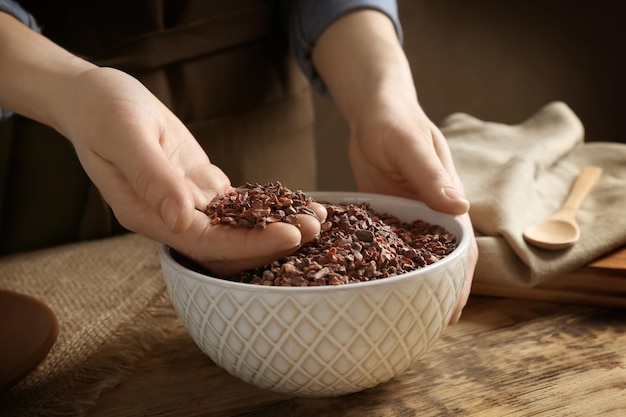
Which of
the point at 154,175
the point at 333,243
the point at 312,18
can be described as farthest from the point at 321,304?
the point at 312,18

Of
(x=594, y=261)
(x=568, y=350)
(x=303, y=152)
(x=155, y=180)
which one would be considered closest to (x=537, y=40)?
(x=303, y=152)

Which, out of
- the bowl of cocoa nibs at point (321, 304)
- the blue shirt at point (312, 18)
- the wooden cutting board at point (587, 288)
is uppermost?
the blue shirt at point (312, 18)

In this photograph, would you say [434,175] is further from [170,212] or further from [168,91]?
[168,91]

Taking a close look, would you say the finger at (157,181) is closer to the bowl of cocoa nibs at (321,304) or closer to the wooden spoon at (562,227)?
the bowl of cocoa nibs at (321,304)

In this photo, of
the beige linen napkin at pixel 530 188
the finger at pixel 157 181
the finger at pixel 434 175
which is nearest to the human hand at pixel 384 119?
the finger at pixel 434 175

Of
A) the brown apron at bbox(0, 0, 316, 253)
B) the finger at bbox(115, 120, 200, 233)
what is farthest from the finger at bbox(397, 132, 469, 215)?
the brown apron at bbox(0, 0, 316, 253)

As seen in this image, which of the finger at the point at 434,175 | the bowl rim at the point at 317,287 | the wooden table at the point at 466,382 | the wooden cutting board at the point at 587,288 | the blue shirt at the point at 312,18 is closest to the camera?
the bowl rim at the point at 317,287
